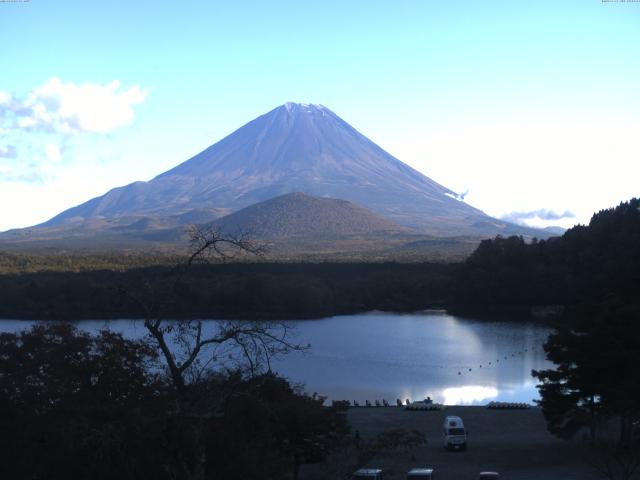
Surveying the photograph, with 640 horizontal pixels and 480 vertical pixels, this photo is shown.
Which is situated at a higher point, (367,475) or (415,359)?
(367,475)

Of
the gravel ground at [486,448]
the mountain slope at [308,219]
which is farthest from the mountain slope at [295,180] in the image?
the gravel ground at [486,448]

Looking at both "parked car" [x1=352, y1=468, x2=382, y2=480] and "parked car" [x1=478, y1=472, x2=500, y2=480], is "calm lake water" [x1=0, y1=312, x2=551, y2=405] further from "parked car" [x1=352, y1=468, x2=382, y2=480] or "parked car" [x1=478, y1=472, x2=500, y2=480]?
"parked car" [x1=478, y1=472, x2=500, y2=480]

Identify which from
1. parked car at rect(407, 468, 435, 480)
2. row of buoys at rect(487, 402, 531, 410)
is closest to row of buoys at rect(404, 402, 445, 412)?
row of buoys at rect(487, 402, 531, 410)

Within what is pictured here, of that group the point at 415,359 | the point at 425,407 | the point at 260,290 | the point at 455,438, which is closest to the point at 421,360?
the point at 415,359

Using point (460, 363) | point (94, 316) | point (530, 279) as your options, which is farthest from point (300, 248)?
point (460, 363)

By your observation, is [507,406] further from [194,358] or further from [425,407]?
[194,358]

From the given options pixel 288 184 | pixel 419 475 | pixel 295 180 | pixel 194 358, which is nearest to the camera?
pixel 194 358
